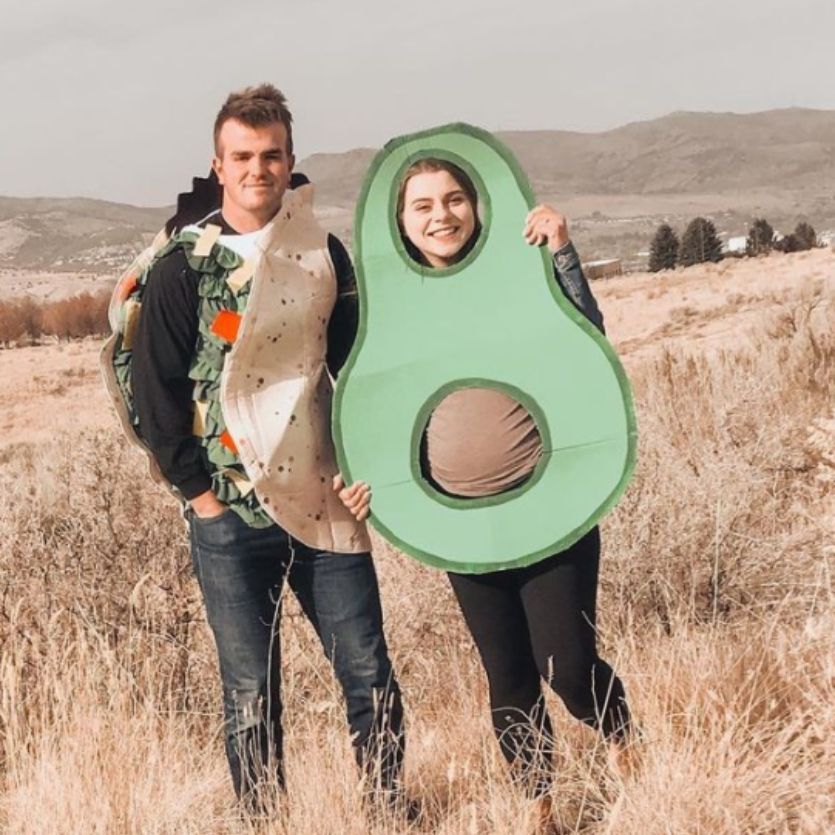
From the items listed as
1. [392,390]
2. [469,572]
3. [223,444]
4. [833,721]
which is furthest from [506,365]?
[833,721]

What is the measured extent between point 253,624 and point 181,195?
1.19 m

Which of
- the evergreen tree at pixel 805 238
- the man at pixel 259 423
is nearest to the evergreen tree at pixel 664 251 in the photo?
the evergreen tree at pixel 805 238

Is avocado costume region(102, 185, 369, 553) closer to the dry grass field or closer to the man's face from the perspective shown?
the man's face

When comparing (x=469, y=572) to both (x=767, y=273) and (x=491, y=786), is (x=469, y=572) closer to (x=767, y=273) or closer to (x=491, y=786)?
(x=491, y=786)

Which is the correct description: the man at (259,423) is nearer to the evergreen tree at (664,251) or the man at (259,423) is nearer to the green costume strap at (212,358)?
the green costume strap at (212,358)

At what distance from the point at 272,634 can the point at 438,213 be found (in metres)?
1.20

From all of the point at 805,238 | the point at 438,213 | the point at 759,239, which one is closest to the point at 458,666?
the point at 438,213

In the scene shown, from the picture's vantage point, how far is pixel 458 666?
169 inches

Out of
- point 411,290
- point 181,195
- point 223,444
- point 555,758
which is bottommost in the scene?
point 555,758

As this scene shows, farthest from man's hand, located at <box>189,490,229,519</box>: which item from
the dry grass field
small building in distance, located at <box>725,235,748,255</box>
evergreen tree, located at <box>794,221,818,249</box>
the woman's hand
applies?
small building in distance, located at <box>725,235,748,255</box>

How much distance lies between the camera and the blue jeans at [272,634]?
3104 millimetres

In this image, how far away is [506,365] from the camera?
2.96m

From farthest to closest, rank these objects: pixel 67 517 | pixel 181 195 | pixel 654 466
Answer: pixel 654 466 < pixel 67 517 < pixel 181 195

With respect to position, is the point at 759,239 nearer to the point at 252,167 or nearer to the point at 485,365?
the point at 485,365
